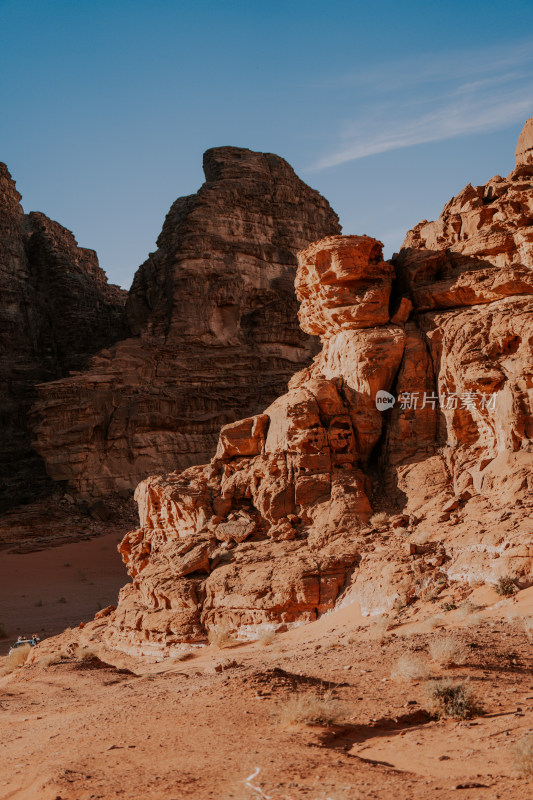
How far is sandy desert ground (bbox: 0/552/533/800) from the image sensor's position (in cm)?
595

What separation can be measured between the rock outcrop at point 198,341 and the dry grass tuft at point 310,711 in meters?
36.1

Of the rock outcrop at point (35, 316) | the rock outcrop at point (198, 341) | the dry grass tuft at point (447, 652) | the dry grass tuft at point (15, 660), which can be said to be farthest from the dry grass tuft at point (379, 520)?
Result: the rock outcrop at point (35, 316)

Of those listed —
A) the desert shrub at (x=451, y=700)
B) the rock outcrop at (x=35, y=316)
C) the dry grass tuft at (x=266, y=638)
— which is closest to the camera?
the desert shrub at (x=451, y=700)

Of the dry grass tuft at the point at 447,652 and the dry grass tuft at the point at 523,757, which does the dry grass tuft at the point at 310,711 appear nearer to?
the dry grass tuft at the point at 447,652

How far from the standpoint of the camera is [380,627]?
11102mm

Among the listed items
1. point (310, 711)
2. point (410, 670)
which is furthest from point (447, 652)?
point (310, 711)

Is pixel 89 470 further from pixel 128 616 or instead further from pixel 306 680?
pixel 306 680

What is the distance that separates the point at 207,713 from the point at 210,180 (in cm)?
5000

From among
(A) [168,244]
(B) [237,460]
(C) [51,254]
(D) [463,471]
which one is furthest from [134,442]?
(D) [463,471]

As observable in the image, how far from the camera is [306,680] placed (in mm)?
8625

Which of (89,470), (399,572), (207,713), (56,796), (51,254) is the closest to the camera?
(56,796)

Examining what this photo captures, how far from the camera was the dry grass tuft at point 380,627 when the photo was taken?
10.7 metres

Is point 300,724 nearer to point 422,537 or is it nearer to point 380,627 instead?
point 380,627

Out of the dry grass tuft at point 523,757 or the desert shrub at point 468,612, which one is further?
the desert shrub at point 468,612
